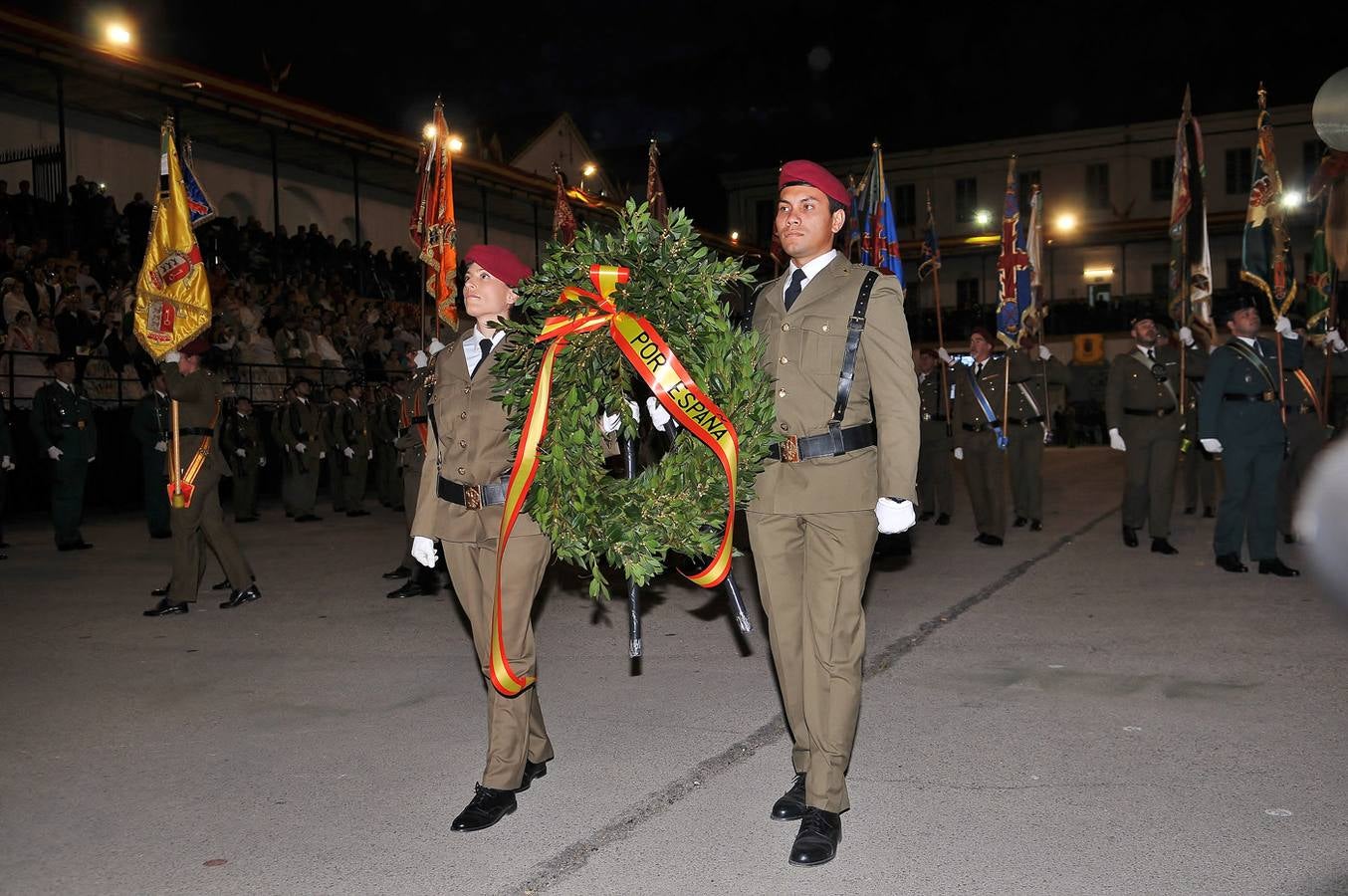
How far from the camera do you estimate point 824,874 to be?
3625 mm

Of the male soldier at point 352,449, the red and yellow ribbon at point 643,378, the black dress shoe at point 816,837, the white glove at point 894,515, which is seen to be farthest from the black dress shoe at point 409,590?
the male soldier at point 352,449

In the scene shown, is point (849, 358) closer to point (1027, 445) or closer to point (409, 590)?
point (409, 590)

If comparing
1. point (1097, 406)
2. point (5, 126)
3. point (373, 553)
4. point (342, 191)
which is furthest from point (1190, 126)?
point (1097, 406)

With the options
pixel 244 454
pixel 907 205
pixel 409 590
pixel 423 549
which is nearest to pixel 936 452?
pixel 409 590

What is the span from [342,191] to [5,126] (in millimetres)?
9698

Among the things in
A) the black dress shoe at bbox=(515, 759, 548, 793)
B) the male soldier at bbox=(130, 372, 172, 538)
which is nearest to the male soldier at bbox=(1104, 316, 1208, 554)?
the black dress shoe at bbox=(515, 759, 548, 793)

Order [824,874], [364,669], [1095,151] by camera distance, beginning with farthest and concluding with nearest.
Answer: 1. [1095,151]
2. [364,669]
3. [824,874]

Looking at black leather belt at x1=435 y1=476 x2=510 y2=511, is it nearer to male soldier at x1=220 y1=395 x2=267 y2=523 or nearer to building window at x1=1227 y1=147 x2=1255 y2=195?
male soldier at x1=220 y1=395 x2=267 y2=523

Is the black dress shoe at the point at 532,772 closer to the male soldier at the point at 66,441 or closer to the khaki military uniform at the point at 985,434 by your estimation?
the khaki military uniform at the point at 985,434

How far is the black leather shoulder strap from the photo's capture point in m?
3.96

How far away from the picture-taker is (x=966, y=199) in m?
54.9

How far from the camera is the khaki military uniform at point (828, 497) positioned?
3.93 metres

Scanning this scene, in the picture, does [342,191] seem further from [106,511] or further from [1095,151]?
[1095,151]

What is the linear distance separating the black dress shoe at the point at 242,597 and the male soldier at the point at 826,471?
5979 mm
